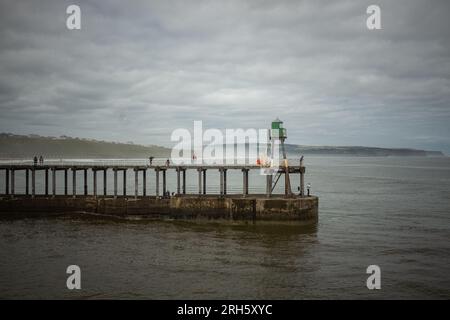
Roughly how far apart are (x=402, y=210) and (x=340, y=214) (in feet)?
28.2

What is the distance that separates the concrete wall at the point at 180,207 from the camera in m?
33.5

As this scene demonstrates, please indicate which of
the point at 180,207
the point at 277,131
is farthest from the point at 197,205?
the point at 277,131

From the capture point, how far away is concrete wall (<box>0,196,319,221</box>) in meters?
33.5

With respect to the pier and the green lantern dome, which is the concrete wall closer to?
the pier

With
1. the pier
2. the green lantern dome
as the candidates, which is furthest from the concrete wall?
the green lantern dome

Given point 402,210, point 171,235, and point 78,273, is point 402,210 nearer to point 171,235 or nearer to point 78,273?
point 171,235

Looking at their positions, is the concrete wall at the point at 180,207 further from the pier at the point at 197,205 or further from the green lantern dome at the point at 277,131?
the green lantern dome at the point at 277,131

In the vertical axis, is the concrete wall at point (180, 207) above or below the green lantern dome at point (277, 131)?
below

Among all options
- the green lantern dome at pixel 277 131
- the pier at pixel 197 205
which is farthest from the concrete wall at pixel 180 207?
the green lantern dome at pixel 277 131

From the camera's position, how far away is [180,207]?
35781mm

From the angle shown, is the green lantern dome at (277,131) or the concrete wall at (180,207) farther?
the green lantern dome at (277,131)
